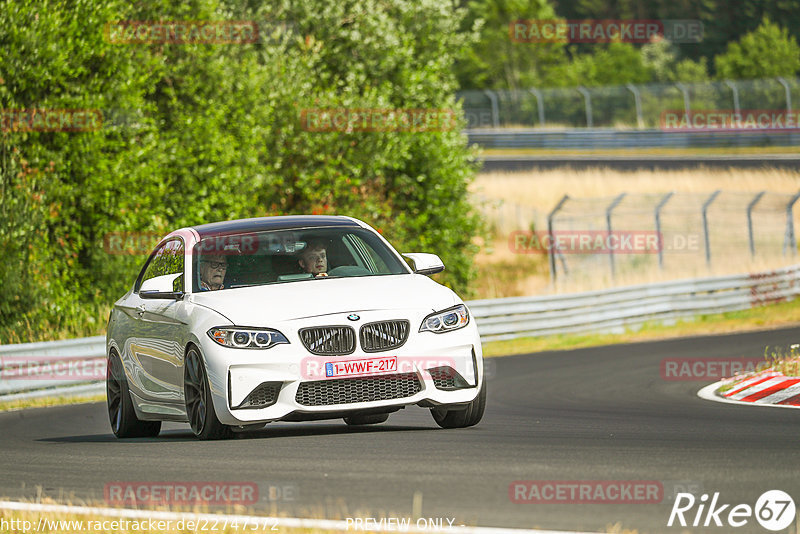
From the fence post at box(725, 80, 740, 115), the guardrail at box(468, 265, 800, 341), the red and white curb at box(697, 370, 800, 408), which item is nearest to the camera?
the red and white curb at box(697, 370, 800, 408)

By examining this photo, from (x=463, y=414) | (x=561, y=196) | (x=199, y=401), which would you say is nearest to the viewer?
(x=199, y=401)

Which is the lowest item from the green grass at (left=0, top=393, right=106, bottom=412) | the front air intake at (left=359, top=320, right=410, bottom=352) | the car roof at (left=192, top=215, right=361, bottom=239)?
the green grass at (left=0, top=393, right=106, bottom=412)

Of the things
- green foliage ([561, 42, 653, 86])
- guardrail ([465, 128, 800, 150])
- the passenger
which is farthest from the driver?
green foliage ([561, 42, 653, 86])

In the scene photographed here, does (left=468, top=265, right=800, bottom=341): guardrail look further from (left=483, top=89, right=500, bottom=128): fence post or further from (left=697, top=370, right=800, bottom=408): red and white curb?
(left=483, top=89, right=500, bottom=128): fence post

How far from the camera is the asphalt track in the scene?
678 centimetres

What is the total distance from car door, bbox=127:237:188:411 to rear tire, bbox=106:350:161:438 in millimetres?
338

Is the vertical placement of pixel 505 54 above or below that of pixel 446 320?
above

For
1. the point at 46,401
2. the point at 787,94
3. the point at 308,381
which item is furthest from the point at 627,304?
the point at 787,94

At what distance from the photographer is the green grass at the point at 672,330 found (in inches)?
952

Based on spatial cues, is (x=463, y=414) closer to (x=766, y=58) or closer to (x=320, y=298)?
(x=320, y=298)

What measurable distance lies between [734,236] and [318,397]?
105 ft

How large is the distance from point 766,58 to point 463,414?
55.7 meters

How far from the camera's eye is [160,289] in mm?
9992

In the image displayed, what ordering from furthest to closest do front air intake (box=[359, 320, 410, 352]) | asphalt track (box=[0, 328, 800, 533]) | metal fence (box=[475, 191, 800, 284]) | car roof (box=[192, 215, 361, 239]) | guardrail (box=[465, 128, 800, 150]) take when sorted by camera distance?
guardrail (box=[465, 128, 800, 150]) < metal fence (box=[475, 191, 800, 284]) < car roof (box=[192, 215, 361, 239]) < front air intake (box=[359, 320, 410, 352]) < asphalt track (box=[0, 328, 800, 533])
